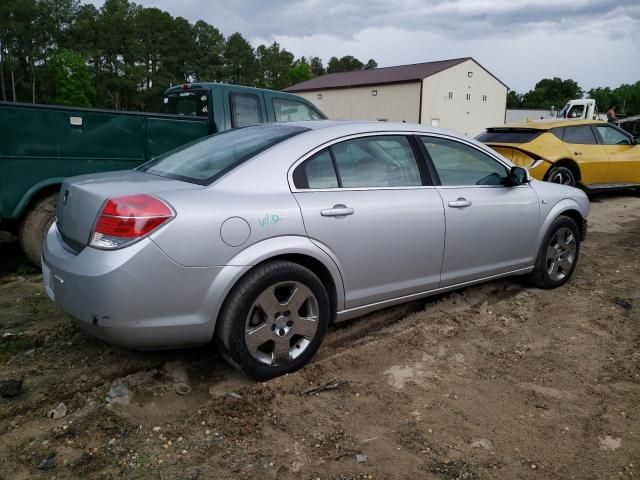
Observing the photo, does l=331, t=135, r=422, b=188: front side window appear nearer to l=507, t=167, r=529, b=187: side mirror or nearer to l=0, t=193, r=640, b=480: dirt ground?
l=507, t=167, r=529, b=187: side mirror

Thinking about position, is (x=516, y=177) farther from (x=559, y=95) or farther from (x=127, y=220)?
(x=559, y=95)

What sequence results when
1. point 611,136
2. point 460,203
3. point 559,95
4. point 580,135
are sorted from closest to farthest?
point 460,203
point 580,135
point 611,136
point 559,95

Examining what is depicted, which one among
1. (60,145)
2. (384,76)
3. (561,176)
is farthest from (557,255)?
(384,76)

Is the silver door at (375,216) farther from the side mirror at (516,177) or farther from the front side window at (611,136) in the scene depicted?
the front side window at (611,136)

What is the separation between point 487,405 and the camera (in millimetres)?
2992

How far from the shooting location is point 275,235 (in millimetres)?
3002

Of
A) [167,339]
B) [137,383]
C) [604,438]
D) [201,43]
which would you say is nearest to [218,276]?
[167,339]

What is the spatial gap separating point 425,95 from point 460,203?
116 feet

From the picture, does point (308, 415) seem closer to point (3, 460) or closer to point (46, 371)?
point (3, 460)

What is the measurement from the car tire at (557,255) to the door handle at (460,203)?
120 cm

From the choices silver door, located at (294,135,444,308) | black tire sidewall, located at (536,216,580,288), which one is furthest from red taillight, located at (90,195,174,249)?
black tire sidewall, located at (536,216,580,288)

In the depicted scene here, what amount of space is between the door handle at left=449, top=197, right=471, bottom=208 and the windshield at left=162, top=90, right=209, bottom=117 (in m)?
4.08

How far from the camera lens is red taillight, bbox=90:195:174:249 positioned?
266 centimetres

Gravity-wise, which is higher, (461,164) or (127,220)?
(461,164)
